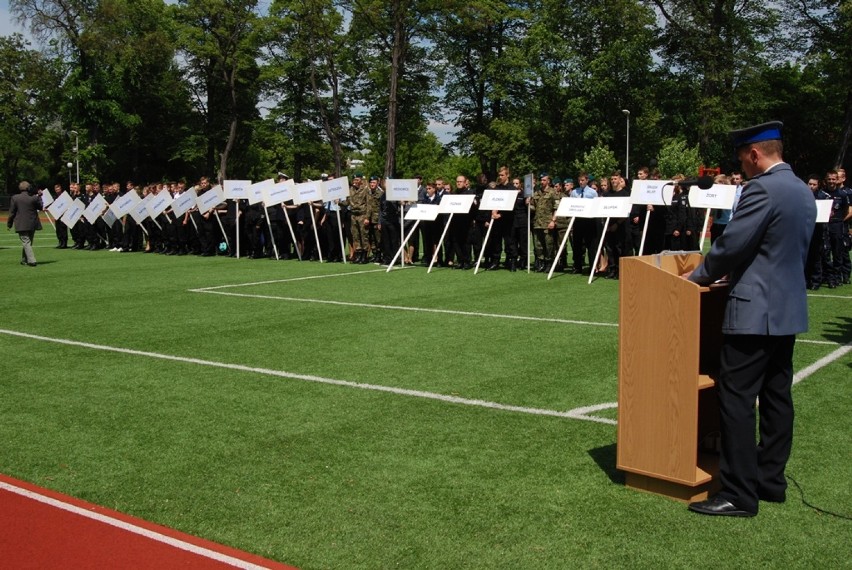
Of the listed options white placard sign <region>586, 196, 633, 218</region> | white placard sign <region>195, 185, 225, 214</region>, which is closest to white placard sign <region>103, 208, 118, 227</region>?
white placard sign <region>195, 185, 225, 214</region>

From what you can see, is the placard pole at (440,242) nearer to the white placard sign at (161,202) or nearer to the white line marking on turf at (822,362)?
the white placard sign at (161,202)

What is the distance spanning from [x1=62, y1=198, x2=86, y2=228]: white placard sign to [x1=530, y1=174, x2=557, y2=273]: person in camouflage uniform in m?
14.5

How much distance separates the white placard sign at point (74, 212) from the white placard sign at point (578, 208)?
616 inches

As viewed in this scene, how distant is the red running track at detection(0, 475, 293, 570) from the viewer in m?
4.18

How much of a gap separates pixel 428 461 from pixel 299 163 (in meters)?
59.8

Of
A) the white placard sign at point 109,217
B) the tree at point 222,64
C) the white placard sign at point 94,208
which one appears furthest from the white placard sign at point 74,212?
the tree at point 222,64

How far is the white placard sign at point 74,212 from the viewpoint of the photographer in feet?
86.5

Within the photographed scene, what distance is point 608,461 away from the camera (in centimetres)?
572

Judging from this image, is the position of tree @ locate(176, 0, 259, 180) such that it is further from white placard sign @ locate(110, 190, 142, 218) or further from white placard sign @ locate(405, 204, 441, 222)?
white placard sign @ locate(405, 204, 441, 222)

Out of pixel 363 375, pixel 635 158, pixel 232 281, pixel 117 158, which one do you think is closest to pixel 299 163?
pixel 117 158

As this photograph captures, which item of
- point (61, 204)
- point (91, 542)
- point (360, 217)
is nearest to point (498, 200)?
point (360, 217)

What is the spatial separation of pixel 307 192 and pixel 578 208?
7476mm

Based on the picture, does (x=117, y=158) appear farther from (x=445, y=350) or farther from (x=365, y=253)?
(x=445, y=350)

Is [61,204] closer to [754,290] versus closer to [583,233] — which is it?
[583,233]
